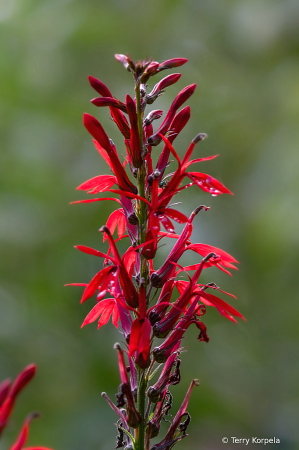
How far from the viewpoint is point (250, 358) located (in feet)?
6.91

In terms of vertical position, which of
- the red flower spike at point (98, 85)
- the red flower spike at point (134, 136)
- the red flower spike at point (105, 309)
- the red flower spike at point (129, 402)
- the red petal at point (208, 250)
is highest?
the red flower spike at point (98, 85)

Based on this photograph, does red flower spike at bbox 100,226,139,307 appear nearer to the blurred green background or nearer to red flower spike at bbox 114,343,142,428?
red flower spike at bbox 114,343,142,428

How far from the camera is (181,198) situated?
232 cm

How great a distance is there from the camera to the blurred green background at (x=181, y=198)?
1.91 m

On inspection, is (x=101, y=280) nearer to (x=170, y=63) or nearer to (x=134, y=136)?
(x=134, y=136)

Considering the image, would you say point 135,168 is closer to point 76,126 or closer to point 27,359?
point 27,359

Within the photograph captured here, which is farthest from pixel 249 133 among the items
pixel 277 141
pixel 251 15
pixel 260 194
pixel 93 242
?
pixel 93 242

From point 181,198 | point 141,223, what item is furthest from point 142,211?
point 181,198

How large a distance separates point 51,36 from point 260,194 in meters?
1.79

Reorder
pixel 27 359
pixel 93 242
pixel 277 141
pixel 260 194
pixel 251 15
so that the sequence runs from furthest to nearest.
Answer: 1. pixel 251 15
2. pixel 277 141
3. pixel 260 194
4. pixel 93 242
5. pixel 27 359

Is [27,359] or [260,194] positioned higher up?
[260,194]

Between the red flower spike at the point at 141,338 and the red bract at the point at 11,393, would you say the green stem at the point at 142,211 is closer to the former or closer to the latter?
the red flower spike at the point at 141,338

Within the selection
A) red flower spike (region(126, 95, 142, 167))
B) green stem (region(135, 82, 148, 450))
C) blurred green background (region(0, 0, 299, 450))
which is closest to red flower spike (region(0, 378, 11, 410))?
green stem (region(135, 82, 148, 450))

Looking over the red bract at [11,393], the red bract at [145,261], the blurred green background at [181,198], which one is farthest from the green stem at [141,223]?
the blurred green background at [181,198]
